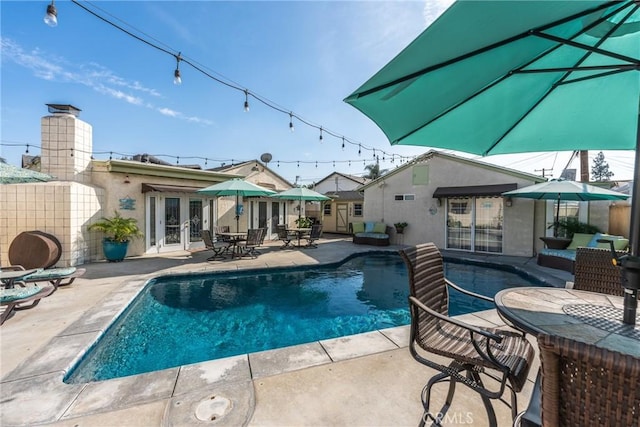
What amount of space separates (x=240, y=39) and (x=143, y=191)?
5.84 metres

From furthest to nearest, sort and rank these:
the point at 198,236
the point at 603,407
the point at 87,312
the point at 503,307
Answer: the point at 198,236 → the point at 87,312 → the point at 503,307 → the point at 603,407

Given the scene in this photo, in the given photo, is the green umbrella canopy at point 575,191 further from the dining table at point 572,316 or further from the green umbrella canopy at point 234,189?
the green umbrella canopy at point 234,189

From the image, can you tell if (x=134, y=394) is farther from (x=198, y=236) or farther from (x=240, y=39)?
(x=198, y=236)

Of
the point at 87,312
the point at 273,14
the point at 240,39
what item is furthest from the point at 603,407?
the point at 240,39

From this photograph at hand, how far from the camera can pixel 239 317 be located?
4.90 metres

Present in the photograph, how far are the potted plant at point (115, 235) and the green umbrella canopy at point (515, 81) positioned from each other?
8.41 metres

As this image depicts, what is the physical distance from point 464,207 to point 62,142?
14.0m

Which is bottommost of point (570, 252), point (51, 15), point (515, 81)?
point (570, 252)

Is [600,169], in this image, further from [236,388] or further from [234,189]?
[236,388]

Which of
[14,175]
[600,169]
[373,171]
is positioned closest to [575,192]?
[14,175]

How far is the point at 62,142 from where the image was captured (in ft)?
Answer: 25.1

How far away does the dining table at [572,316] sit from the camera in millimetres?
1424

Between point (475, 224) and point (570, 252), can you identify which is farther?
point (475, 224)

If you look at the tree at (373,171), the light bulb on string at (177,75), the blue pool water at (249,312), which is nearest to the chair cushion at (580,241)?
the blue pool water at (249,312)
